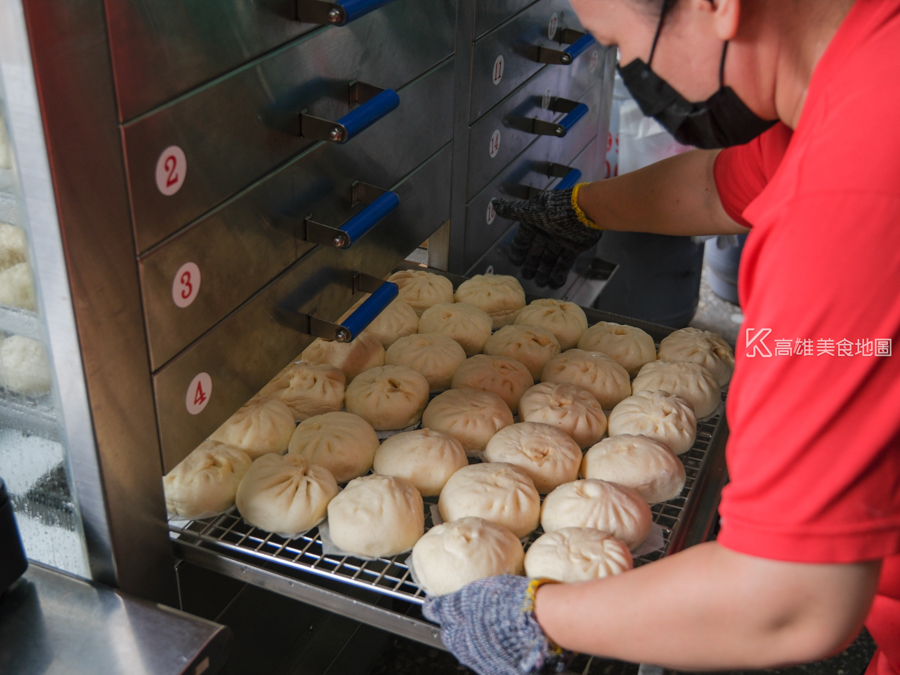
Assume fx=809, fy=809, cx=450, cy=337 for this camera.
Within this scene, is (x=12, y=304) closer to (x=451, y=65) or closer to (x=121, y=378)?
(x=121, y=378)

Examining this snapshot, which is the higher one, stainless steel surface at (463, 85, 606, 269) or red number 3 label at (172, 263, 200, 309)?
red number 3 label at (172, 263, 200, 309)

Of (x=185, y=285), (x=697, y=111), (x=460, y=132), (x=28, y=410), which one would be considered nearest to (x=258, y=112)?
(x=185, y=285)

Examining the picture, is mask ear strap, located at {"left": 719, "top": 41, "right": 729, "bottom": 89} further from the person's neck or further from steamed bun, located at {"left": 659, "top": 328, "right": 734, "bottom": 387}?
steamed bun, located at {"left": 659, "top": 328, "right": 734, "bottom": 387}

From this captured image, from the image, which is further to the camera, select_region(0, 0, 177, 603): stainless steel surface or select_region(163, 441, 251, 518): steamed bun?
select_region(163, 441, 251, 518): steamed bun

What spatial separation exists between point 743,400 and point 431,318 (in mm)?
1157

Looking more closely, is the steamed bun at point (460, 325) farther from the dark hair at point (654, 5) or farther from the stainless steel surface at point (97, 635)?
the dark hair at point (654, 5)

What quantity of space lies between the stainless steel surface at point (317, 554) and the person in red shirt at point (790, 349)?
283 millimetres

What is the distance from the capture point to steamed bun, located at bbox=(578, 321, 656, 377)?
6.05 ft

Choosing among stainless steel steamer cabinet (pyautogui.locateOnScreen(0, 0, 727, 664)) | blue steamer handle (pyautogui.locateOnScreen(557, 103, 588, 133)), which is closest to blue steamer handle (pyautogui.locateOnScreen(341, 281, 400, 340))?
stainless steel steamer cabinet (pyautogui.locateOnScreen(0, 0, 727, 664))

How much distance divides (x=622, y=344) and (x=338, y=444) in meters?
0.73

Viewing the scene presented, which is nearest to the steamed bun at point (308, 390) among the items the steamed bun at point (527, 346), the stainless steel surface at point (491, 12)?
the steamed bun at point (527, 346)

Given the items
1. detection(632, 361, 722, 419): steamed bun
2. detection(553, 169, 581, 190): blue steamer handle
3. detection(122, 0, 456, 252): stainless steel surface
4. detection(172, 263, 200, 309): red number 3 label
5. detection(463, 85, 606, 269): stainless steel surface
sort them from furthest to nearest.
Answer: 1. detection(553, 169, 581, 190): blue steamer handle
2. detection(463, 85, 606, 269): stainless steel surface
3. detection(632, 361, 722, 419): steamed bun
4. detection(172, 263, 200, 309): red number 3 label
5. detection(122, 0, 456, 252): stainless steel surface

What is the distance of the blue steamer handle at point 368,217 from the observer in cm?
144

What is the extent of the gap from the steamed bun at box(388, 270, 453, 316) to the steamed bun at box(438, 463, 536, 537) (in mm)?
645
